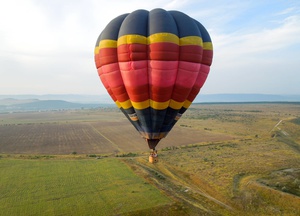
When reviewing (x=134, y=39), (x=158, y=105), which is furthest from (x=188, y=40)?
(x=158, y=105)

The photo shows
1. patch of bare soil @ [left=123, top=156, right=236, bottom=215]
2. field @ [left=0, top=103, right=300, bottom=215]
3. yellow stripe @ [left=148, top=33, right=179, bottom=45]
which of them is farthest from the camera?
field @ [left=0, top=103, right=300, bottom=215]

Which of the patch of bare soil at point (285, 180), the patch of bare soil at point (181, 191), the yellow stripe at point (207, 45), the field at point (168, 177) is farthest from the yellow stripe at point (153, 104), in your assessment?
the patch of bare soil at point (285, 180)

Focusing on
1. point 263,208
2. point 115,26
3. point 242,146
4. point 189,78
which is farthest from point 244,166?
point 115,26

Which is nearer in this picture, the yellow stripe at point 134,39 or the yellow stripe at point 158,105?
the yellow stripe at point 134,39

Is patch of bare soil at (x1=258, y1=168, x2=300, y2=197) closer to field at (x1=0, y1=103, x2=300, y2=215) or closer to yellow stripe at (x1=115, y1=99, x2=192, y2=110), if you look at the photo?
field at (x1=0, y1=103, x2=300, y2=215)

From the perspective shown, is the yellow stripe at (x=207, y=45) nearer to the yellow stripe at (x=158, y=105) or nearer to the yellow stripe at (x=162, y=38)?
the yellow stripe at (x=162, y=38)

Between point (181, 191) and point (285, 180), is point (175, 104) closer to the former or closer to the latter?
point (181, 191)

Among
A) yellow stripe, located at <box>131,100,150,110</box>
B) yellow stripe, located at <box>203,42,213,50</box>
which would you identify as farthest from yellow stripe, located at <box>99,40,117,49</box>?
yellow stripe, located at <box>203,42,213,50</box>

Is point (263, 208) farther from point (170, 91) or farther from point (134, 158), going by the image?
point (134, 158)
